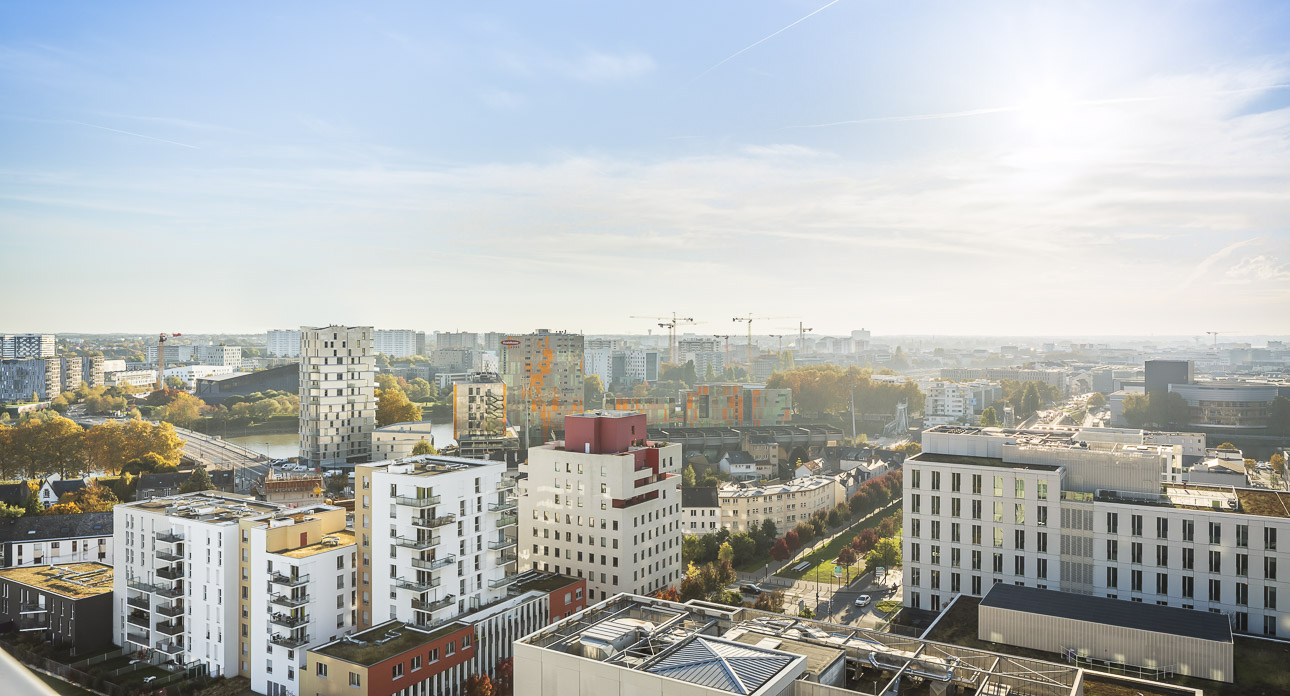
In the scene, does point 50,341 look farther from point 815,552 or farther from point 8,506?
point 815,552

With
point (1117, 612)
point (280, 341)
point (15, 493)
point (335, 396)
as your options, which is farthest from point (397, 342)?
point (1117, 612)

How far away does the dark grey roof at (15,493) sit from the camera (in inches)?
647

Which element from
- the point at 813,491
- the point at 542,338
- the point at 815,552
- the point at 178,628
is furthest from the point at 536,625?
the point at 542,338

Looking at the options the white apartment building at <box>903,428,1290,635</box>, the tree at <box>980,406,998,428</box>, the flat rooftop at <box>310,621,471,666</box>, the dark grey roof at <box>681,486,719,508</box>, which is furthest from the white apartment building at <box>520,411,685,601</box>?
the tree at <box>980,406,998,428</box>

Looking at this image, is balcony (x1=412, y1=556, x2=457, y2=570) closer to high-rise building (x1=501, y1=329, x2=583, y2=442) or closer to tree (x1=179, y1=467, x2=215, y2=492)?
tree (x1=179, y1=467, x2=215, y2=492)

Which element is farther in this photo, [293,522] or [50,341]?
[50,341]

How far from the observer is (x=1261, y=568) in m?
9.05

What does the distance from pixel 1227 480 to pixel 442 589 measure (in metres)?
15.0

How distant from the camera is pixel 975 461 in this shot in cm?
1123

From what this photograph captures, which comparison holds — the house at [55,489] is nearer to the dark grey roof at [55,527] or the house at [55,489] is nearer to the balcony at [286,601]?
the dark grey roof at [55,527]

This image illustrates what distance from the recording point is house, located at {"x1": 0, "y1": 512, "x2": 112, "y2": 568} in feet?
43.6

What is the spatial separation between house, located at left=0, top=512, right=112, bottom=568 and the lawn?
39.9 feet

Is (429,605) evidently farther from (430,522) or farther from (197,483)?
(197,483)

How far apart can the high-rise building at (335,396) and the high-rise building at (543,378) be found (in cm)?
963
